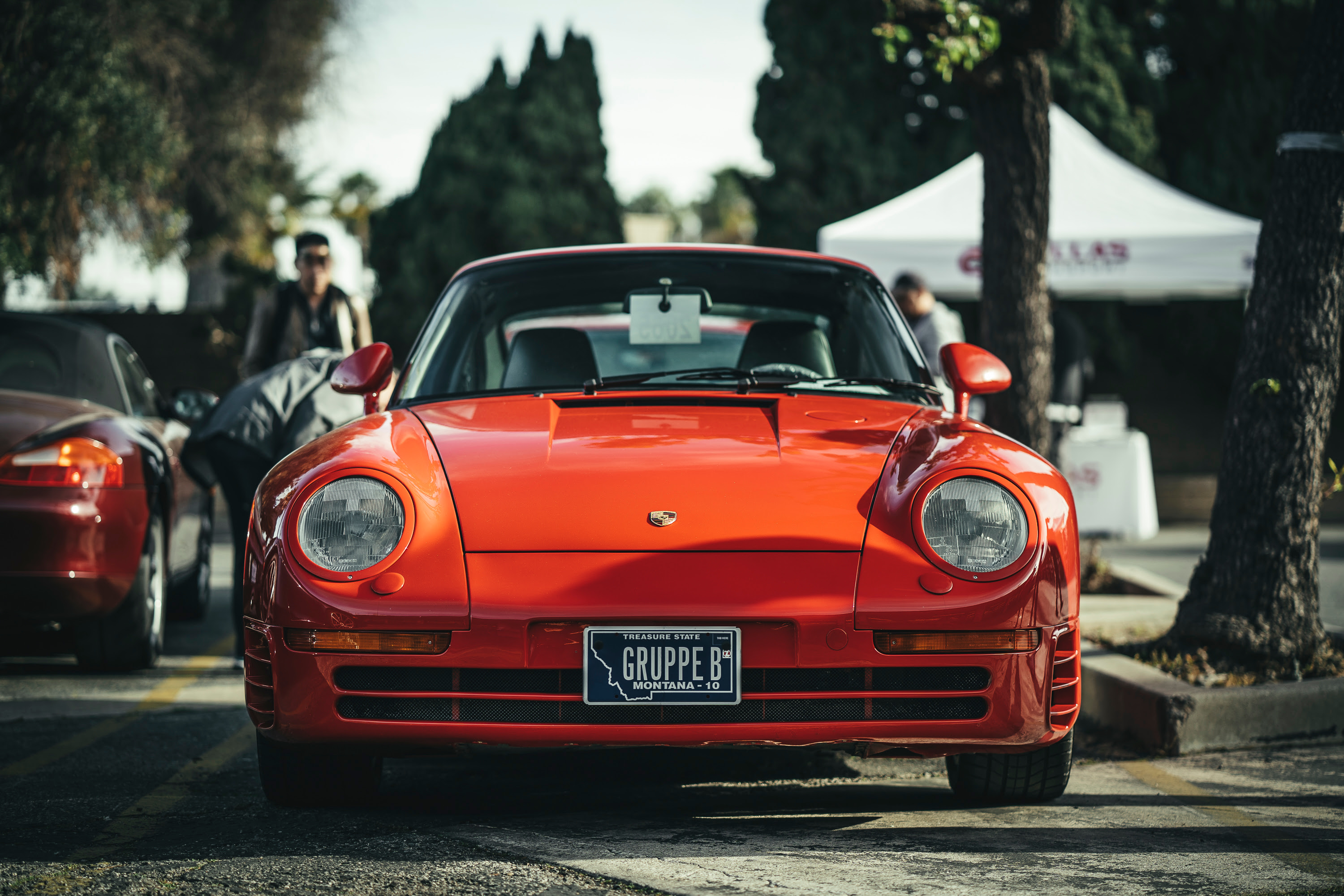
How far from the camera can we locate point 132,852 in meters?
3.07

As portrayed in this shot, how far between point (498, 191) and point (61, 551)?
1471cm

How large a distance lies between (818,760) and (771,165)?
14.7 meters

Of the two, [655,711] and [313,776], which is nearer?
[655,711]

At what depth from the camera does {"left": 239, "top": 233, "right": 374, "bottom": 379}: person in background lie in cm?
645

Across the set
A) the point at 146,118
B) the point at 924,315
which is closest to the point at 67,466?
the point at 924,315

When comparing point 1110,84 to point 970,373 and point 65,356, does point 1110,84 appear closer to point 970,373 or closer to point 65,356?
point 65,356

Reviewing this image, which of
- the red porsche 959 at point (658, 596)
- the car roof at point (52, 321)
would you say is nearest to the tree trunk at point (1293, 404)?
the red porsche 959 at point (658, 596)

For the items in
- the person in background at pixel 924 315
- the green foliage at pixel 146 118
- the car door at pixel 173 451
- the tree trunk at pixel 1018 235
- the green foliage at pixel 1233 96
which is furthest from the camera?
the green foliage at pixel 1233 96

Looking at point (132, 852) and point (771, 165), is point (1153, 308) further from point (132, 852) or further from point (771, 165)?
point (132, 852)

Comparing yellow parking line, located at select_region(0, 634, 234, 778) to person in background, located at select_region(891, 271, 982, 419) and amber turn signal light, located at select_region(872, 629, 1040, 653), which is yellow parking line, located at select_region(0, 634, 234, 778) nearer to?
amber turn signal light, located at select_region(872, 629, 1040, 653)

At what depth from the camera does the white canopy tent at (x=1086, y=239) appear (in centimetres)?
1046

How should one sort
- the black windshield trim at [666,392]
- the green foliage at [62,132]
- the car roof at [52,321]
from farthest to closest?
the green foliage at [62,132] < the car roof at [52,321] < the black windshield trim at [666,392]

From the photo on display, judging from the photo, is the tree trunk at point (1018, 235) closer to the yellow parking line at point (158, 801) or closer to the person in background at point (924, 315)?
the person in background at point (924, 315)

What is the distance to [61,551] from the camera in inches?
203
